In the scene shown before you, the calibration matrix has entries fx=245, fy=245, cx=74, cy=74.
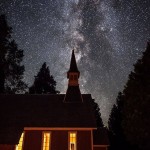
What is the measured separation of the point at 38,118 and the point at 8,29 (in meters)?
27.1

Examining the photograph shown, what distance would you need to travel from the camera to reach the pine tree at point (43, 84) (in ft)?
194

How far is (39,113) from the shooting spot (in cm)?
3186

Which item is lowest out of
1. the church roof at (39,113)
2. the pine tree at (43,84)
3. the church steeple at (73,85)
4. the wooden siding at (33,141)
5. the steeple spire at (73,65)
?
the wooden siding at (33,141)

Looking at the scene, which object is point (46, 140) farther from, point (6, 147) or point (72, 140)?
point (6, 147)

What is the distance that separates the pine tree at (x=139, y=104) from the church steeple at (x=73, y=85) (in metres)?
8.98

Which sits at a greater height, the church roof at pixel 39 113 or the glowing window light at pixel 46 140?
the church roof at pixel 39 113

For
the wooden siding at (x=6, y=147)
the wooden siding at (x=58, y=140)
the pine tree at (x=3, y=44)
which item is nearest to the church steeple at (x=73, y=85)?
the wooden siding at (x=58, y=140)

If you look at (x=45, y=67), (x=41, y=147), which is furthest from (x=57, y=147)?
(x=45, y=67)

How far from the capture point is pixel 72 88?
114 feet

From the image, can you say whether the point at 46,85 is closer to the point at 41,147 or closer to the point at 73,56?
the point at 73,56

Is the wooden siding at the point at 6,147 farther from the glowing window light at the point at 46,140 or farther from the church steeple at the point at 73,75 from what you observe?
the church steeple at the point at 73,75

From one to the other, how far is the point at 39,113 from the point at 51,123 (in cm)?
318

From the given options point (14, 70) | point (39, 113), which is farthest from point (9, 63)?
point (39, 113)

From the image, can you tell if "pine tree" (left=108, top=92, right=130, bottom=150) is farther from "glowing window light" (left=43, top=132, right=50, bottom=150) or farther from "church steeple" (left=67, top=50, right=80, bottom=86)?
"glowing window light" (left=43, top=132, right=50, bottom=150)
